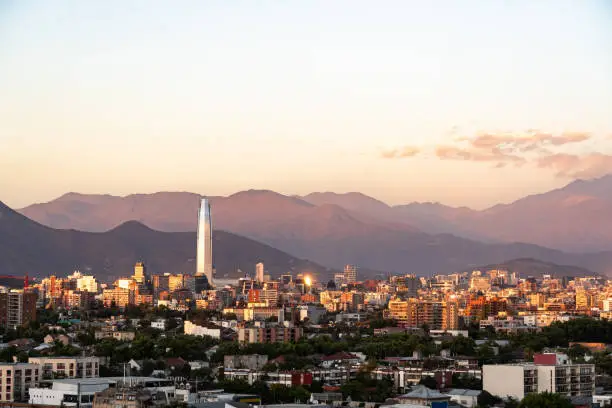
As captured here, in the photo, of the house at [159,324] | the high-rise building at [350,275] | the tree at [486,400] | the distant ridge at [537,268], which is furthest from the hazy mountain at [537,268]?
the tree at [486,400]

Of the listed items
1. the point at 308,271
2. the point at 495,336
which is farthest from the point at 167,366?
the point at 308,271

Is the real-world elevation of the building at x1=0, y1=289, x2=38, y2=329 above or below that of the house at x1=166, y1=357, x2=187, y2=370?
above

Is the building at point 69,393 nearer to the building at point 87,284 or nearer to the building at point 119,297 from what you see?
the building at point 119,297

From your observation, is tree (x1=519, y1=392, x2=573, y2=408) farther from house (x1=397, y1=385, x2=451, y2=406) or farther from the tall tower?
the tall tower

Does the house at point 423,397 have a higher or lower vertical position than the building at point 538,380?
lower

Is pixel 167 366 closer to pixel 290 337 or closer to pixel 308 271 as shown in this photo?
pixel 290 337

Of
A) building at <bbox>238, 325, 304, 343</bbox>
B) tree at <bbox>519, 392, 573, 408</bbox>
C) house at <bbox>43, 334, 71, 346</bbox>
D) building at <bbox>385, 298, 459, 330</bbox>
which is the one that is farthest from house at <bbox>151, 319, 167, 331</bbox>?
tree at <bbox>519, 392, 573, 408</bbox>

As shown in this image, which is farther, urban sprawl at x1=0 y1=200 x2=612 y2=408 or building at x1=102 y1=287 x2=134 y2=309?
building at x1=102 y1=287 x2=134 y2=309
